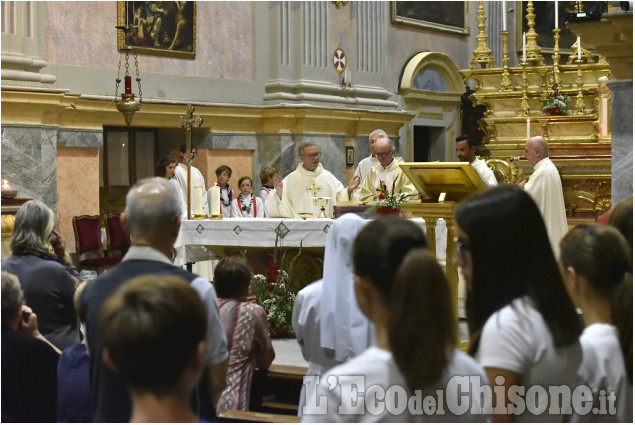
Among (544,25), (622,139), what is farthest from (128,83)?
(544,25)

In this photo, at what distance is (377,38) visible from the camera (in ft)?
50.9

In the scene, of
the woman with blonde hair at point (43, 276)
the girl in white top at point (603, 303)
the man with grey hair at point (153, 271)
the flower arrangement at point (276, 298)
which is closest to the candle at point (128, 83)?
the flower arrangement at point (276, 298)

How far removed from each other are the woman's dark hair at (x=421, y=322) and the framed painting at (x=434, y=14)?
14832 mm

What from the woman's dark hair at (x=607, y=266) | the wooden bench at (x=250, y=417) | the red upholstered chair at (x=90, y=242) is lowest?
the wooden bench at (x=250, y=417)

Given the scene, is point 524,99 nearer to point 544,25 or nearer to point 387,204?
point 544,25

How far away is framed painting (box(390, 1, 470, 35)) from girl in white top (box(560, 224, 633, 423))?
14236mm

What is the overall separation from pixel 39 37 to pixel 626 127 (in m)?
7.59

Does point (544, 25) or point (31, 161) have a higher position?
point (544, 25)

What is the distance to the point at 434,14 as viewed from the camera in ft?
57.3

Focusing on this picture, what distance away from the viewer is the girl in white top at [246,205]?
432 inches

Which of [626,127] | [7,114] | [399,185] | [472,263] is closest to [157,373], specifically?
[472,263]


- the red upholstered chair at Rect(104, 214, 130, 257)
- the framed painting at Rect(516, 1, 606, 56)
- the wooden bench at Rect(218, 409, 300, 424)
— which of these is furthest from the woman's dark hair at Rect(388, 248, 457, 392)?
the framed painting at Rect(516, 1, 606, 56)

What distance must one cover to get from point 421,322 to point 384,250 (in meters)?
0.25

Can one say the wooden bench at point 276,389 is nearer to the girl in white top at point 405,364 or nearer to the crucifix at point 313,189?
the girl in white top at point 405,364
